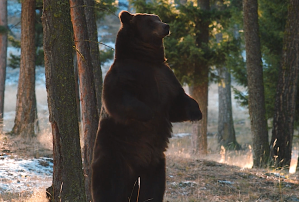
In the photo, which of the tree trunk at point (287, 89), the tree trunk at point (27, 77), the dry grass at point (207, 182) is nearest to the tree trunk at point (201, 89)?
the tree trunk at point (287, 89)

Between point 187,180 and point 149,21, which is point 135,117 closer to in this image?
point 149,21

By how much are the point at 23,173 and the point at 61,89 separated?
388 centimetres

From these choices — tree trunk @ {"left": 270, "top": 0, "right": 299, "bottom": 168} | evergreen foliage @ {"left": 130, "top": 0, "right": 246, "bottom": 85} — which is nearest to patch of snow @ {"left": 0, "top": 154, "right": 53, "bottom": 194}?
tree trunk @ {"left": 270, "top": 0, "right": 299, "bottom": 168}

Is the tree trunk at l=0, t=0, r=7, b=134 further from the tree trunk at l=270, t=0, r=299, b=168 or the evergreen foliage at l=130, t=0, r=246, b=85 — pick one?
the tree trunk at l=270, t=0, r=299, b=168

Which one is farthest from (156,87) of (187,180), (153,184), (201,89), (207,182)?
(201,89)

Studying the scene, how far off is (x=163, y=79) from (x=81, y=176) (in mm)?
1518

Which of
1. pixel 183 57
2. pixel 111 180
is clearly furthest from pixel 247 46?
pixel 111 180

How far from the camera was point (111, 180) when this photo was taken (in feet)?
12.9

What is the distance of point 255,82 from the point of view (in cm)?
1019

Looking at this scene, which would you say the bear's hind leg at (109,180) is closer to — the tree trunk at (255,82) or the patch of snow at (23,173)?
the patch of snow at (23,173)

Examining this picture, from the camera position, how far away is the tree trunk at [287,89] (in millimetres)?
10156

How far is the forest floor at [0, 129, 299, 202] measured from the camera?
673 centimetres

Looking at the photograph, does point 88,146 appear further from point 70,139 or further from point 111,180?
point 111,180

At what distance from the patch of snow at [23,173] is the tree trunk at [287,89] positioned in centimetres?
574
